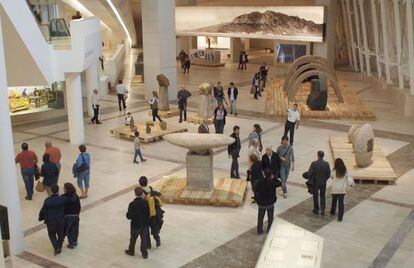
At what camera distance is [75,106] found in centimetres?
1777

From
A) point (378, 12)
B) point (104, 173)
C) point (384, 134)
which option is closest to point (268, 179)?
point (104, 173)

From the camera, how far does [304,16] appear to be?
3553cm

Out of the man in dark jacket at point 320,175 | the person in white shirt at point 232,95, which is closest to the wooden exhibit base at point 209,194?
the man in dark jacket at point 320,175

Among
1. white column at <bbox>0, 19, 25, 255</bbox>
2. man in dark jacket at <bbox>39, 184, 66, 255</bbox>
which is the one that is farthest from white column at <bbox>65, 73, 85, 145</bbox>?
man in dark jacket at <bbox>39, 184, 66, 255</bbox>

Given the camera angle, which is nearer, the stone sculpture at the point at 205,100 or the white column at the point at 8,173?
the white column at the point at 8,173

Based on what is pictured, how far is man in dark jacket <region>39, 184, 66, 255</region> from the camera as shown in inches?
384

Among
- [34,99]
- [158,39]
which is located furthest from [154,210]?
[158,39]

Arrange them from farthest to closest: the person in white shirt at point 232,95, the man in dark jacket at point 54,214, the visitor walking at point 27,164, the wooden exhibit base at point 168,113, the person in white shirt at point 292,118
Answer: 1. the wooden exhibit base at point 168,113
2. the person in white shirt at point 232,95
3. the person in white shirt at point 292,118
4. the visitor walking at point 27,164
5. the man in dark jacket at point 54,214

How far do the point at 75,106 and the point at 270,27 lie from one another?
22263 mm

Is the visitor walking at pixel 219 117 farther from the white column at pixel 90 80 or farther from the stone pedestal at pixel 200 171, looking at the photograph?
the white column at pixel 90 80

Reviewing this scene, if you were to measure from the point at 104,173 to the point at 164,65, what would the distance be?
1180 centimetres

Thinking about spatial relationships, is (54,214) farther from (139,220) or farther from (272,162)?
(272,162)

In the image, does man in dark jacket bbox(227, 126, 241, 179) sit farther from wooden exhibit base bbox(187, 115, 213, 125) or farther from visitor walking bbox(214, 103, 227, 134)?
wooden exhibit base bbox(187, 115, 213, 125)

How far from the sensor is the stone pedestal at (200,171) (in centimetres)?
1264
